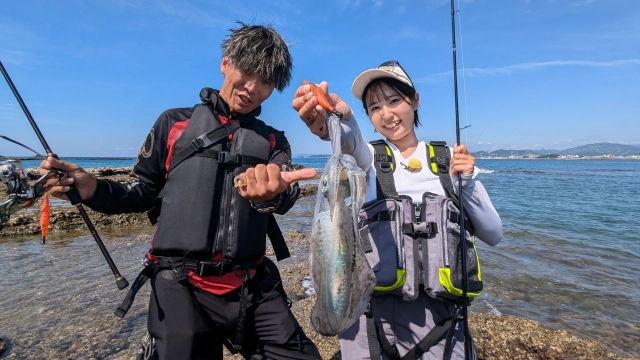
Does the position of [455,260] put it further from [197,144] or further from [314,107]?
[197,144]

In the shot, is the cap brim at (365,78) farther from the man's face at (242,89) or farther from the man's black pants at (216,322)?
the man's black pants at (216,322)

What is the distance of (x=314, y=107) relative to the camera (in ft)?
8.02

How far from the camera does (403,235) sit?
2934 mm

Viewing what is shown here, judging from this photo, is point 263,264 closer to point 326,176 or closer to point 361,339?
point 361,339

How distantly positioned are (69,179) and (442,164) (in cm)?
305

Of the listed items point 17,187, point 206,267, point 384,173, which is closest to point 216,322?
point 206,267

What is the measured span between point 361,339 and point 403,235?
3.17 ft

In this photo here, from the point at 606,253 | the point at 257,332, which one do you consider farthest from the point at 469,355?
the point at 606,253

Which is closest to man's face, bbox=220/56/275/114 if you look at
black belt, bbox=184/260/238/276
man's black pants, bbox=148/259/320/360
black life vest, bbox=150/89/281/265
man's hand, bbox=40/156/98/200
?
black life vest, bbox=150/89/281/265

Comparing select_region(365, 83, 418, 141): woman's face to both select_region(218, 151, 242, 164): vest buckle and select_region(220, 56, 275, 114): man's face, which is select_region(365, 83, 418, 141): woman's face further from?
select_region(218, 151, 242, 164): vest buckle

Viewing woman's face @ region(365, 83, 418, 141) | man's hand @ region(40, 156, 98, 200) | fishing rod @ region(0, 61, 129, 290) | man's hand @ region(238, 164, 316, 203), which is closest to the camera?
man's hand @ region(238, 164, 316, 203)

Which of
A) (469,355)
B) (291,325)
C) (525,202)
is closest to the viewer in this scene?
(469,355)

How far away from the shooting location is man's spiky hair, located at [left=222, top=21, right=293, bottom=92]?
9.70 ft

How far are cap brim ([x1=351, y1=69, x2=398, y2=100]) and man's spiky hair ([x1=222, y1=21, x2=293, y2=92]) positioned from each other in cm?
66
